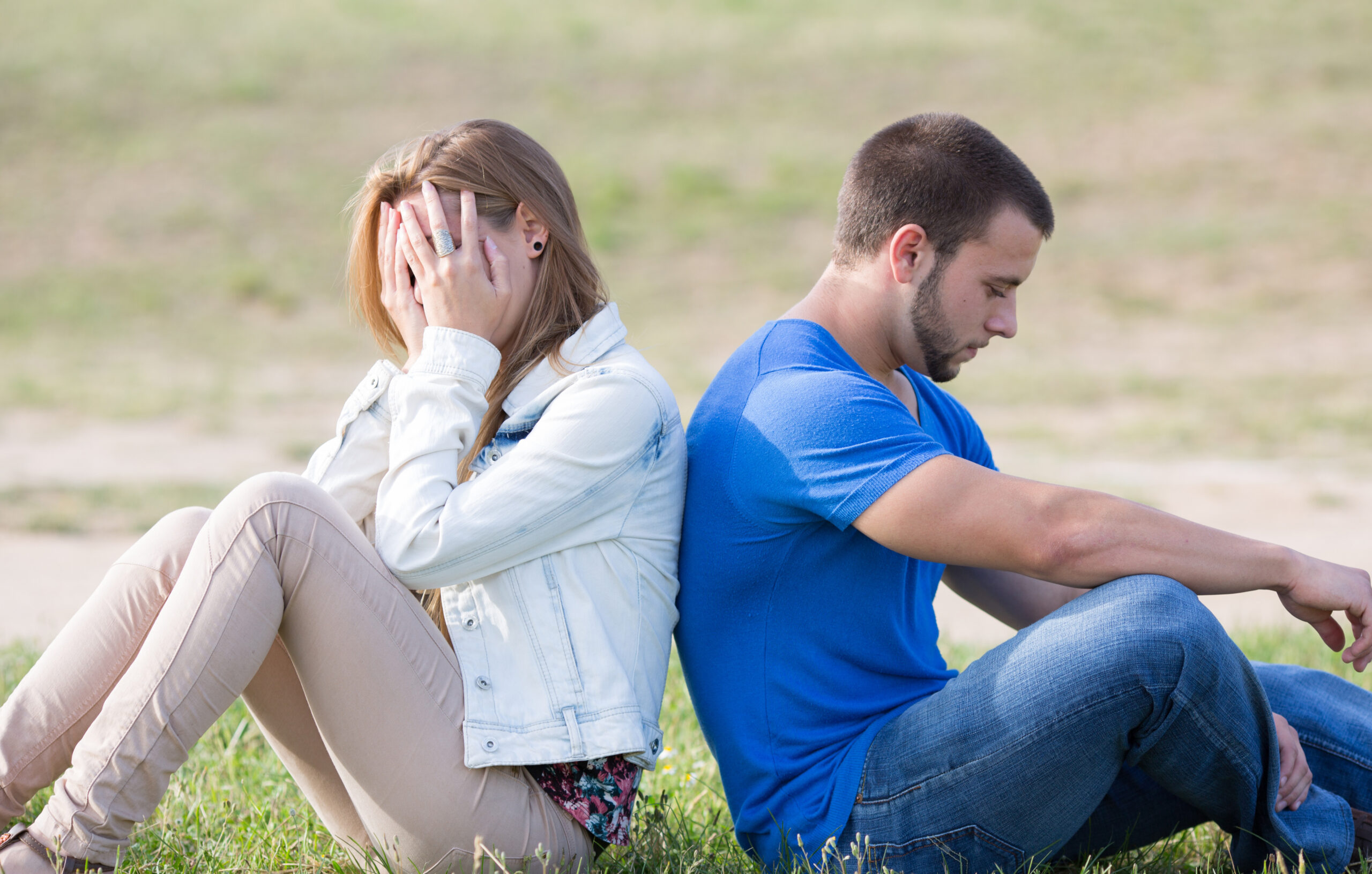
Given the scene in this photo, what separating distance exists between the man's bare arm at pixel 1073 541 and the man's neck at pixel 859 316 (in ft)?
1.45

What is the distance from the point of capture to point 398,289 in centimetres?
266

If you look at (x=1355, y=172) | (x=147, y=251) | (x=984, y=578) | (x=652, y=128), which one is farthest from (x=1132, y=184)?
(x=984, y=578)

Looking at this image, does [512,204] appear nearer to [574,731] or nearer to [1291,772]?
[574,731]

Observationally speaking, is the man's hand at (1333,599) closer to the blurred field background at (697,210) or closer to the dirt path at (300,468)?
the dirt path at (300,468)

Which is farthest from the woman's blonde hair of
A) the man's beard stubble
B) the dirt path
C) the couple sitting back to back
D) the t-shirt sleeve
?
the dirt path

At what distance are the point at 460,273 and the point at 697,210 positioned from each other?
18.7 m

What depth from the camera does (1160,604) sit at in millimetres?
2160

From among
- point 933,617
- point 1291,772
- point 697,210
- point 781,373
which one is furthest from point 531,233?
point 697,210

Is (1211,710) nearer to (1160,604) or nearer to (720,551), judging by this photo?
(1160,604)

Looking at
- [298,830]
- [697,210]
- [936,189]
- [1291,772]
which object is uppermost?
[936,189]

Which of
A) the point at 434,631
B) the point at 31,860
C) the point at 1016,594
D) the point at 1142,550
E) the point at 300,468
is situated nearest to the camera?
the point at 31,860

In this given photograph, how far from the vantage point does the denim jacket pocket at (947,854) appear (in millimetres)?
2293

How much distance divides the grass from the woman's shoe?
235 mm

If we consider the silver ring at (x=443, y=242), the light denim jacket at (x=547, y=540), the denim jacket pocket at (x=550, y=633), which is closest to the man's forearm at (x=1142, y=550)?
the light denim jacket at (x=547, y=540)
